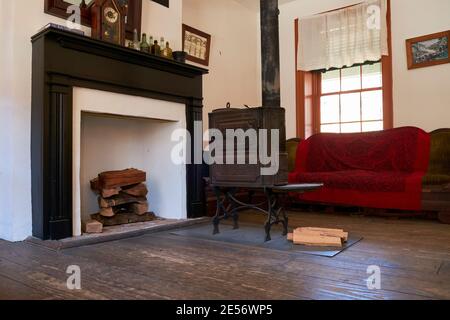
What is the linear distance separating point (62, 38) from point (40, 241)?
1.46 metres

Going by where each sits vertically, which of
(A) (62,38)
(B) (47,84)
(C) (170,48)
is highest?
(C) (170,48)

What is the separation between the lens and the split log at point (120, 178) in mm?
3103

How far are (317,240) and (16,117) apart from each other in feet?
7.72

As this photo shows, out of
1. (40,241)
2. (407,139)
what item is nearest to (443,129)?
(407,139)

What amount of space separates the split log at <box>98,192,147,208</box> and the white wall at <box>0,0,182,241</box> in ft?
2.05

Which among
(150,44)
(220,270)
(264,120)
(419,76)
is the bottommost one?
(220,270)

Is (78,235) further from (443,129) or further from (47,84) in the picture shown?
(443,129)

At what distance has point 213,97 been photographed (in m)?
4.80

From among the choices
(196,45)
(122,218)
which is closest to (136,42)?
(196,45)

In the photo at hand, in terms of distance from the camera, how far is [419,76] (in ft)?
14.0

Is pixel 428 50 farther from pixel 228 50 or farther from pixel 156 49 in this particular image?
pixel 156 49

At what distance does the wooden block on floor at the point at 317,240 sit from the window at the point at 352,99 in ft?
9.03

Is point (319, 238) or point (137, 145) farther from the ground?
point (137, 145)

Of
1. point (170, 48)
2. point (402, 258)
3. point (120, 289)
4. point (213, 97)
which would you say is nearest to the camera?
point (120, 289)
